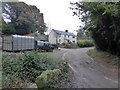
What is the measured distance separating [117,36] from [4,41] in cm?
1249

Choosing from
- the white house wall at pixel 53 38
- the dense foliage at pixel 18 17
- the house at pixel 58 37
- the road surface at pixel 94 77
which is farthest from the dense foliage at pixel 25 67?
the white house wall at pixel 53 38

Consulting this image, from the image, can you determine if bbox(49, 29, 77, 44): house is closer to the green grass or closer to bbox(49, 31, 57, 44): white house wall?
bbox(49, 31, 57, 44): white house wall

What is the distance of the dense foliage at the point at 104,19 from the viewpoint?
45.2 ft

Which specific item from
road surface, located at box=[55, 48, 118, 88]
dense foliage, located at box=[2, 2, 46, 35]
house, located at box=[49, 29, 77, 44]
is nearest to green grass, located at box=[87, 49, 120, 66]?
road surface, located at box=[55, 48, 118, 88]

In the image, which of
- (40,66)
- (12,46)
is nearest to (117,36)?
(40,66)

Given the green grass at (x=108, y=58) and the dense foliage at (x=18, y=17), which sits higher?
the dense foliage at (x=18, y=17)

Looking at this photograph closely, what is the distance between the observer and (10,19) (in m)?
39.3

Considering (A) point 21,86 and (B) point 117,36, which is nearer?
(A) point 21,86

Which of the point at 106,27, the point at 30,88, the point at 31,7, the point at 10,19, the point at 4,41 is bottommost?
the point at 30,88

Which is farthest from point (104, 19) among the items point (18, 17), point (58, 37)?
point (58, 37)

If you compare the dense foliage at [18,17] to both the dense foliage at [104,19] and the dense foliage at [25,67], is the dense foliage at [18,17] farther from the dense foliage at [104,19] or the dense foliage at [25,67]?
the dense foliage at [25,67]

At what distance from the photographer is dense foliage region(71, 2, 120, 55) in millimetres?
13781

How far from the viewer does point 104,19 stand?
19328mm

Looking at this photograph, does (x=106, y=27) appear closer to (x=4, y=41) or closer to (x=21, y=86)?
(x=4, y=41)
